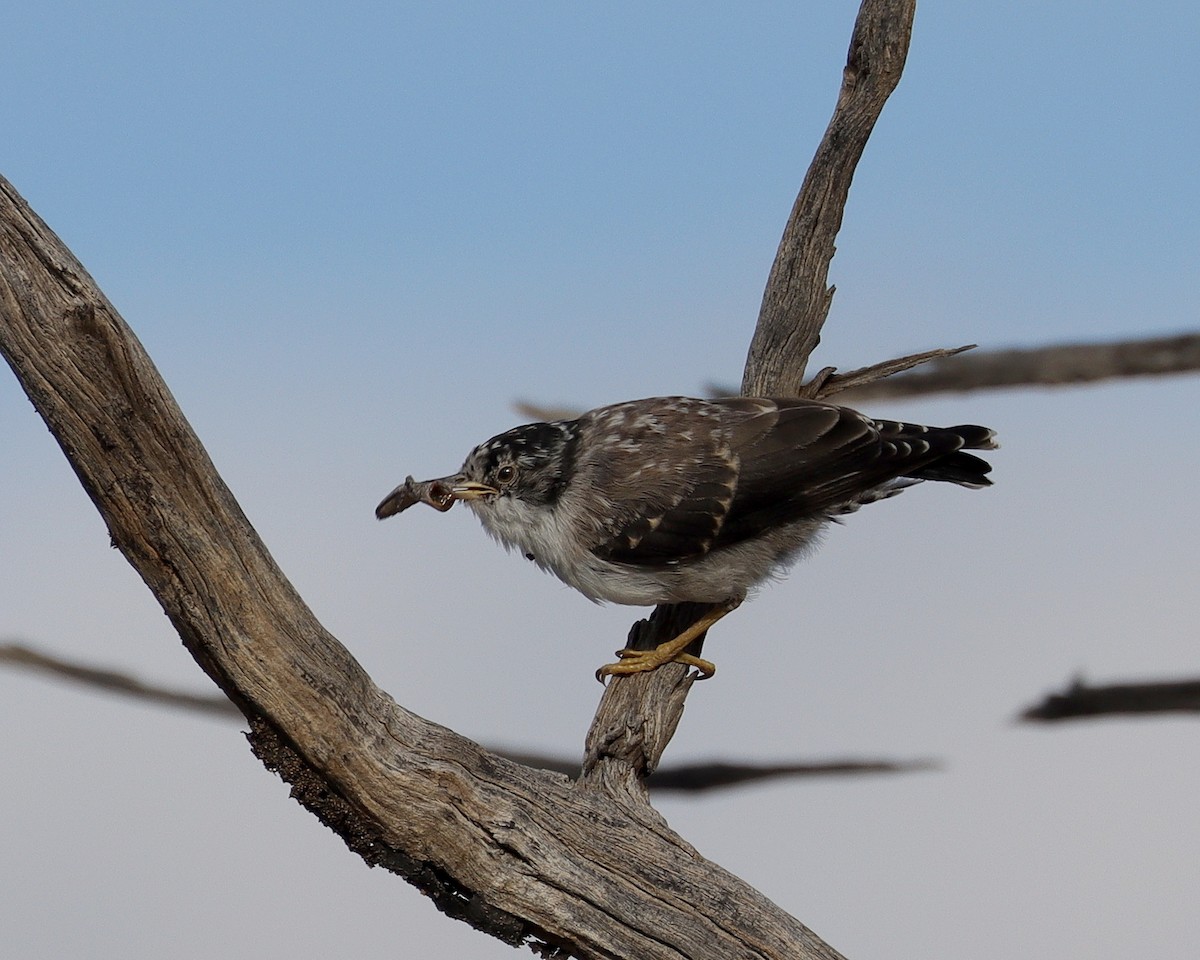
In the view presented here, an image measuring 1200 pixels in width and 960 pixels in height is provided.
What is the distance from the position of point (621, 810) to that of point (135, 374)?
1.63 m

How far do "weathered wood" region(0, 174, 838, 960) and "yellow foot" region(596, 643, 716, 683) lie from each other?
0.57 m

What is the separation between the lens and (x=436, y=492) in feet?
12.0

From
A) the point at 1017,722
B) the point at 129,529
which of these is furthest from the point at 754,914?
the point at 1017,722

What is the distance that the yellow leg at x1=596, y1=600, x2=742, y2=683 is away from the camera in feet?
12.4

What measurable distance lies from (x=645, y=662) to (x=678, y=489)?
1.92ft

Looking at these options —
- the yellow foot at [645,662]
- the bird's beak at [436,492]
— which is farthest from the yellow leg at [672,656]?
the bird's beak at [436,492]

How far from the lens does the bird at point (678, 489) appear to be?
354cm

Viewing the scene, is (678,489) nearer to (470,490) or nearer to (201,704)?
(470,490)

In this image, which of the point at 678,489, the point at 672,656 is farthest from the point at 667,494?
the point at 672,656

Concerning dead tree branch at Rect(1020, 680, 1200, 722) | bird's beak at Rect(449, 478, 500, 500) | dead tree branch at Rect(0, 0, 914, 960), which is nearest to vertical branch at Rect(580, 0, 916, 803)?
bird's beak at Rect(449, 478, 500, 500)

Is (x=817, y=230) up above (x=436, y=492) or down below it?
above

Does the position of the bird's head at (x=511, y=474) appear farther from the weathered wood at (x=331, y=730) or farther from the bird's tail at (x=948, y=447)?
the bird's tail at (x=948, y=447)

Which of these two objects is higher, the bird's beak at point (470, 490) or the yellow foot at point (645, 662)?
the bird's beak at point (470, 490)

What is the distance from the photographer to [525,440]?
11.9ft
